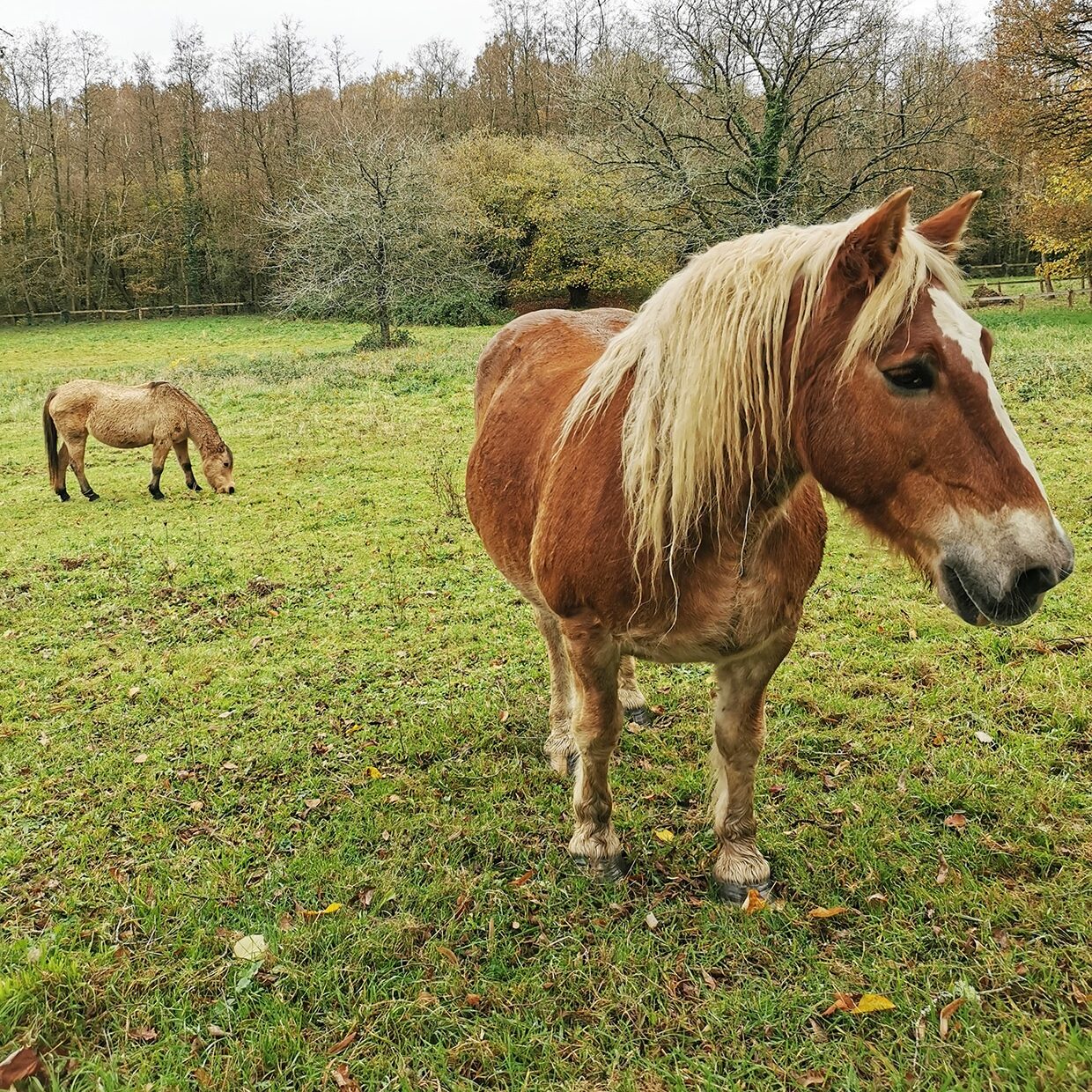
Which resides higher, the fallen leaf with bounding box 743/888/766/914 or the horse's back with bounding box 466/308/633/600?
the horse's back with bounding box 466/308/633/600

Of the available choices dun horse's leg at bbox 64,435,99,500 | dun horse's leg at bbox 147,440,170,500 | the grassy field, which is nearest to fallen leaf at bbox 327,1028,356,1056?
the grassy field

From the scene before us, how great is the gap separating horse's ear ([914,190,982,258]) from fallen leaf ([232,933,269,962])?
127 inches

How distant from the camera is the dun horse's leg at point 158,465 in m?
9.70

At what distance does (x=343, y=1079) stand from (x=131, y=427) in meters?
9.82

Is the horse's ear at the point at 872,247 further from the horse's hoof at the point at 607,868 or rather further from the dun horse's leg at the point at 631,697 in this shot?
the dun horse's leg at the point at 631,697

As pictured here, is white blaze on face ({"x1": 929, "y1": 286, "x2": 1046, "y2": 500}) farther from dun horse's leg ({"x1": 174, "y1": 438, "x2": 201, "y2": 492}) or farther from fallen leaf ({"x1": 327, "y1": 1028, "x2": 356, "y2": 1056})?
dun horse's leg ({"x1": 174, "y1": 438, "x2": 201, "y2": 492})

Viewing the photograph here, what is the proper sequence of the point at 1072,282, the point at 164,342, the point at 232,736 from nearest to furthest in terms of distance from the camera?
the point at 232,736 < the point at 164,342 < the point at 1072,282

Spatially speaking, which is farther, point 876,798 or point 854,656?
point 854,656

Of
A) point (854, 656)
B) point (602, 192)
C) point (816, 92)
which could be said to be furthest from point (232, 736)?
point (602, 192)

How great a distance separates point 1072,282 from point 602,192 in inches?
960

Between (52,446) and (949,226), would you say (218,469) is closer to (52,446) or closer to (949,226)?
(52,446)

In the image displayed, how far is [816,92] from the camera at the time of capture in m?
15.9

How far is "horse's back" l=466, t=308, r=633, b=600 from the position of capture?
319cm

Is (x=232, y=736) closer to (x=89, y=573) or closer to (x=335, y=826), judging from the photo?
(x=335, y=826)
